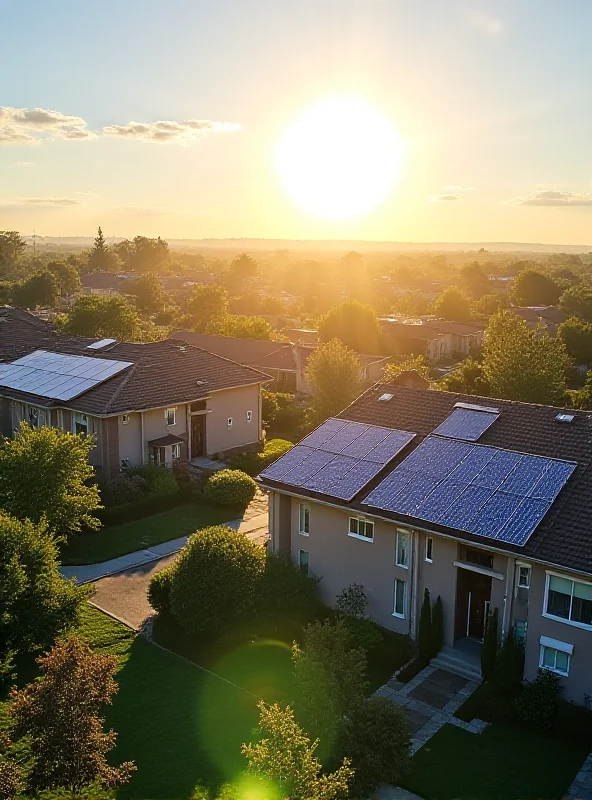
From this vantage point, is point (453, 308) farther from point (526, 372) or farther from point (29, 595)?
point (29, 595)

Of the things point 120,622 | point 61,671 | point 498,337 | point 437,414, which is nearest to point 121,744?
point 61,671

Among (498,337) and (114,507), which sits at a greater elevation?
(498,337)

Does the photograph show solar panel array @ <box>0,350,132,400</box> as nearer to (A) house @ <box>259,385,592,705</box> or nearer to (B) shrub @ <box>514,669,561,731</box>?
(A) house @ <box>259,385,592,705</box>

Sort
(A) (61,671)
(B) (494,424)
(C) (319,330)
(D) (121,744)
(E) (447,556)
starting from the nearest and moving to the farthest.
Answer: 1. (A) (61,671)
2. (D) (121,744)
3. (E) (447,556)
4. (B) (494,424)
5. (C) (319,330)

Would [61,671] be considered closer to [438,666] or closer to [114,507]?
[438,666]

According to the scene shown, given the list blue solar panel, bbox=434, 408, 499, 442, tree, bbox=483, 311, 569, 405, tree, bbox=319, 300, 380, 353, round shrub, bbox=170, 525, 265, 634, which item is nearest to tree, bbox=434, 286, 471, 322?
tree, bbox=319, 300, 380, 353

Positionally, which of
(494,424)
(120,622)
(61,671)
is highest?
(494,424)

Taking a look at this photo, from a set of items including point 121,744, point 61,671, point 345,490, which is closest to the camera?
point 61,671
